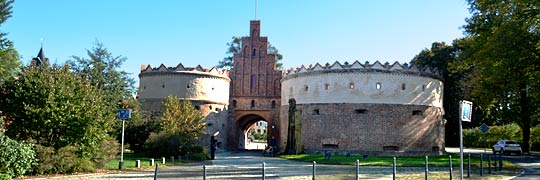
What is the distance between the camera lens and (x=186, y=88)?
37.1 meters

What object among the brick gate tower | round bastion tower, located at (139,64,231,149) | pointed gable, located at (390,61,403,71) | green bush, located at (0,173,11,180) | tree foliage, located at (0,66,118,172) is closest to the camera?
green bush, located at (0,173,11,180)

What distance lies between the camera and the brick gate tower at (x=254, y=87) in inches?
1706

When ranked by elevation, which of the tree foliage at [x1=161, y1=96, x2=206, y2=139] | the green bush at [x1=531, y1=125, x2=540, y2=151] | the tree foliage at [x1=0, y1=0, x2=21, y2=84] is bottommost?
the green bush at [x1=531, y1=125, x2=540, y2=151]

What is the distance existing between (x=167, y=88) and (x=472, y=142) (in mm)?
35461

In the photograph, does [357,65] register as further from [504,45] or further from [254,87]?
[254,87]

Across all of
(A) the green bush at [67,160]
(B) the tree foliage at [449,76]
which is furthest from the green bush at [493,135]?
(A) the green bush at [67,160]

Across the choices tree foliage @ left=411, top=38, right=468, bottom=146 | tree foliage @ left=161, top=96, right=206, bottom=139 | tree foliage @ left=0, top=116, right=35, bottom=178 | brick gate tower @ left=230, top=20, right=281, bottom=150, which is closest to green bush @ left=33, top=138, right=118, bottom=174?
tree foliage @ left=0, top=116, right=35, bottom=178

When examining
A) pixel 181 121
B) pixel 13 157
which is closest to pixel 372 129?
pixel 181 121

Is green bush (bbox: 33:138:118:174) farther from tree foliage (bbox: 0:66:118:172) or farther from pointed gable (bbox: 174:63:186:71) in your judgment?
pointed gable (bbox: 174:63:186:71)

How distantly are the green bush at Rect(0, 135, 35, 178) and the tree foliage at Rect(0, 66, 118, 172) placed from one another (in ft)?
7.18

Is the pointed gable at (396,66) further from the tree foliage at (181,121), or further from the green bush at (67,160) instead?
the green bush at (67,160)

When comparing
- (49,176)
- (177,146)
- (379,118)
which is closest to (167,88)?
(177,146)

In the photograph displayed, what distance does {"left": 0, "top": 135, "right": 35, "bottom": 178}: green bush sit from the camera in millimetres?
13031

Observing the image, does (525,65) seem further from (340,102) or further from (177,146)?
(177,146)
